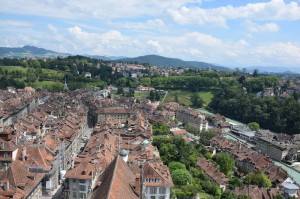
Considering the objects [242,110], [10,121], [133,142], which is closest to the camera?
[133,142]

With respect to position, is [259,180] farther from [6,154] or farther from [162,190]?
[6,154]

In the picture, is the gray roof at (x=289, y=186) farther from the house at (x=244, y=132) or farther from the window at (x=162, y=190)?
the house at (x=244, y=132)

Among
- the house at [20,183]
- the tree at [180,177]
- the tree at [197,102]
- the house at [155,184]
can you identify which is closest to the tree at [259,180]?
the tree at [180,177]

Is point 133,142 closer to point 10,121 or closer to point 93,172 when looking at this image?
point 93,172

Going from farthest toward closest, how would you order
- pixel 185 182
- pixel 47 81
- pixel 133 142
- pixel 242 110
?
1. pixel 47 81
2. pixel 242 110
3. pixel 133 142
4. pixel 185 182

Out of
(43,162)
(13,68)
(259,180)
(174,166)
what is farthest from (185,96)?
(43,162)

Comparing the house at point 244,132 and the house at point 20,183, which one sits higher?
the house at point 20,183

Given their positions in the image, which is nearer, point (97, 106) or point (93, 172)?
point (93, 172)

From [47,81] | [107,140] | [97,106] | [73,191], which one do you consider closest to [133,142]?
[107,140]

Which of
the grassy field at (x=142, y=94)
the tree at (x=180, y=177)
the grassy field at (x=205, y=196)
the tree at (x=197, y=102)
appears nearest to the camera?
the grassy field at (x=205, y=196)
